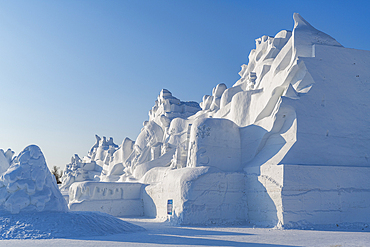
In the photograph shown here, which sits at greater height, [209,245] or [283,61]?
[283,61]

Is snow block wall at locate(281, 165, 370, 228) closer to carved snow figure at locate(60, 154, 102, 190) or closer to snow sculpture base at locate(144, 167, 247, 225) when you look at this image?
snow sculpture base at locate(144, 167, 247, 225)

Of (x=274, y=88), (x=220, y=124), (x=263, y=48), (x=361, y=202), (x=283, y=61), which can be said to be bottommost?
(x=361, y=202)

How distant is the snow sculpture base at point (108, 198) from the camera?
18.2 meters

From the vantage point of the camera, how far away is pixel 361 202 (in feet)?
42.0

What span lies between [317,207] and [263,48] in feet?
52.3

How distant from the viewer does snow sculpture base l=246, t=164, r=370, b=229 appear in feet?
39.9

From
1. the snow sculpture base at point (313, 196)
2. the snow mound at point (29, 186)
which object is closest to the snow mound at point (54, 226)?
the snow mound at point (29, 186)

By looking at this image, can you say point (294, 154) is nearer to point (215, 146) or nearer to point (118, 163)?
point (215, 146)

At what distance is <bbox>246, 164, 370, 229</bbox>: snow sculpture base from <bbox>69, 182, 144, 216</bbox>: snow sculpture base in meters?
7.74

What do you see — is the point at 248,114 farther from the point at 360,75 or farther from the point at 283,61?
the point at 360,75

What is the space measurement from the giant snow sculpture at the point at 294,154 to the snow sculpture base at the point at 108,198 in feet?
7.50

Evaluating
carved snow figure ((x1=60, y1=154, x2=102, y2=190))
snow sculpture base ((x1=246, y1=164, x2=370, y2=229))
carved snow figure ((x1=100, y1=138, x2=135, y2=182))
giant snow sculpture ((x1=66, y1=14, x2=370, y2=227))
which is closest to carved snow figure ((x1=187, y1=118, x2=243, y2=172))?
giant snow sculpture ((x1=66, y1=14, x2=370, y2=227))

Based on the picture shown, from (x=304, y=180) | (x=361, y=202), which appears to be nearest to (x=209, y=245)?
A: (x=304, y=180)

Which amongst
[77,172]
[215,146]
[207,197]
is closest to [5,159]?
[207,197]
